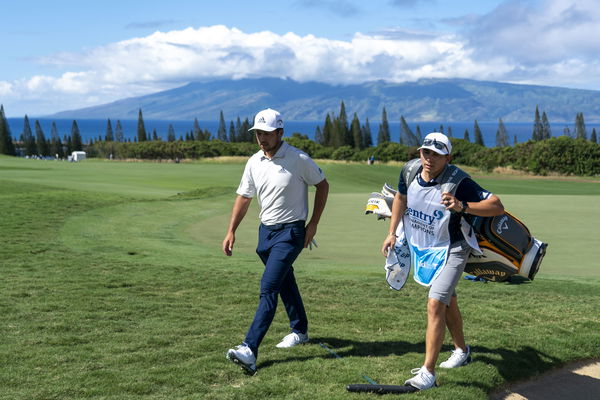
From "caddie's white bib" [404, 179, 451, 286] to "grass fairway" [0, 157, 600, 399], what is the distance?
3.34 ft

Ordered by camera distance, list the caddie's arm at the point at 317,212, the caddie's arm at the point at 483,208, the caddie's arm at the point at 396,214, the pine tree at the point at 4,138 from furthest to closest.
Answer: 1. the pine tree at the point at 4,138
2. the caddie's arm at the point at 317,212
3. the caddie's arm at the point at 396,214
4. the caddie's arm at the point at 483,208

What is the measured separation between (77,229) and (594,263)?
1209 centimetres

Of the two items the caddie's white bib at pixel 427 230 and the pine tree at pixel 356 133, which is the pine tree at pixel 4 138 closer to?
the pine tree at pixel 356 133

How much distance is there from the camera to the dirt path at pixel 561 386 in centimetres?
639

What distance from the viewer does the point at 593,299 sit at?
401 inches

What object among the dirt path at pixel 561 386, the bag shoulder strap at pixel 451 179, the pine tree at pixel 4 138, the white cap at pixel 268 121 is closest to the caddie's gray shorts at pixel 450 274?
the bag shoulder strap at pixel 451 179

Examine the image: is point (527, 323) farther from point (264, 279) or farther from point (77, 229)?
point (77, 229)

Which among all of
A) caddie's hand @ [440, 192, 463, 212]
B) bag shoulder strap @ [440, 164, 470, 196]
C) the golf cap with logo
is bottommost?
caddie's hand @ [440, 192, 463, 212]

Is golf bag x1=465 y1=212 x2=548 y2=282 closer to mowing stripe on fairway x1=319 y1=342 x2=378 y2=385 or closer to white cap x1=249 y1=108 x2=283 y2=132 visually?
mowing stripe on fairway x1=319 y1=342 x2=378 y2=385

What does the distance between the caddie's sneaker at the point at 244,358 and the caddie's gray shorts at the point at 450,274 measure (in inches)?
68.0

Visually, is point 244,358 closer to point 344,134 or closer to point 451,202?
point 451,202

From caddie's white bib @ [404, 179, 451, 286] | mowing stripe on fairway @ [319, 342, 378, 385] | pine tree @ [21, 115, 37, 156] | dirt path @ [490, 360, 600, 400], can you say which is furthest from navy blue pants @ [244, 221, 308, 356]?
pine tree @ [21, 115, 37, 156]

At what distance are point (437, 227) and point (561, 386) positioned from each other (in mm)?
2042

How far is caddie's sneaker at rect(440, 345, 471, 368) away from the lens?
22.1ft
